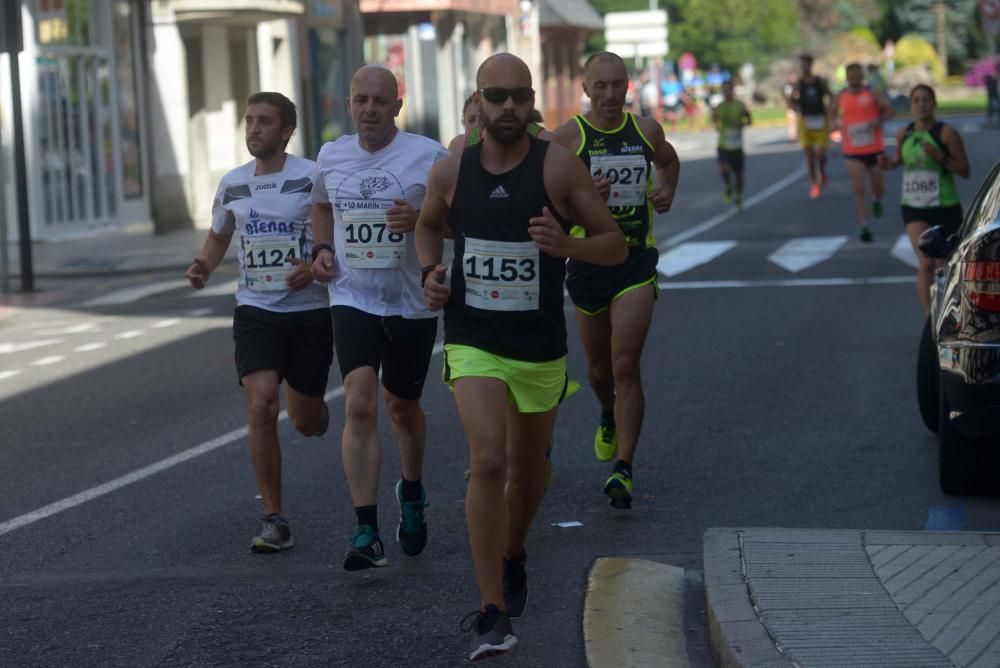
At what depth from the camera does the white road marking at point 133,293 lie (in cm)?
1855

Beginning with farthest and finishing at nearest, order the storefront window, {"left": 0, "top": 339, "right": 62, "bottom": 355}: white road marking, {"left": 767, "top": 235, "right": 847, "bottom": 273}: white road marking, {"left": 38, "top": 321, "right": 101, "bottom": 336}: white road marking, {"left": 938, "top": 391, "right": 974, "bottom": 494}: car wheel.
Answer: the storefront window, {"left": 767, "top": 235, "right": 847, "bottom": 273}: white road marking, {"left": 38, "top": 321, "right": 101, "bottom": 336}: white road marking, {"left": 0, "top": 339, "right": 62, "bottom": 355}: white road marking, {"left": 938, "top": 391, "right": 974, "bottom": 494}: car wheel

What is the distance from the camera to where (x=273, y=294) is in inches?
290

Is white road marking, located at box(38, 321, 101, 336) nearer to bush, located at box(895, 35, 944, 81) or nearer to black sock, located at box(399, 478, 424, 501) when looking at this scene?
black sock, located at box(399, 478, 424, 501)

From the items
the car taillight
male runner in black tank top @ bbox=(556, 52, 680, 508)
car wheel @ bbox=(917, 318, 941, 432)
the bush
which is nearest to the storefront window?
car wheel @ bbox=(917, 318, 941, 432)

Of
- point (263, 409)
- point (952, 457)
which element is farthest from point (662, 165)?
point (263, 409)

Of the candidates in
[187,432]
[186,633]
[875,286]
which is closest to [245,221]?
[186,633]

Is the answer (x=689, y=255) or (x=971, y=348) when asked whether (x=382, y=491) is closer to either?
(x=971, y=348)

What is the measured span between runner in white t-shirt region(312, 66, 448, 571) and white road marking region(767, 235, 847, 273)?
38.3 ft

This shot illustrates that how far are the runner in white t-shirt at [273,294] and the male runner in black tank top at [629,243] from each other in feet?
3.91

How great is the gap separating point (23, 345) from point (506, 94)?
1016cm

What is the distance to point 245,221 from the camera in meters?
7.43

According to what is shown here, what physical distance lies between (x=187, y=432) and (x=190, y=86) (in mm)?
22152

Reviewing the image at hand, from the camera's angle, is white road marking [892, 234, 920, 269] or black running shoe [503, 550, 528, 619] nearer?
black running shoe [503, 550, 528, 619]

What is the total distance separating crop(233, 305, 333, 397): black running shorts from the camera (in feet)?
24.0
